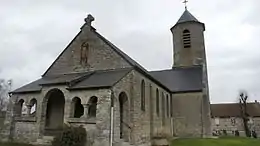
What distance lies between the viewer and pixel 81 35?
19.2 m

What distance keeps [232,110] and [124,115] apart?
39.3m

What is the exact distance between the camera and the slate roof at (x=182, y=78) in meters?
27.4

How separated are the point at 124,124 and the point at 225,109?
3972cm

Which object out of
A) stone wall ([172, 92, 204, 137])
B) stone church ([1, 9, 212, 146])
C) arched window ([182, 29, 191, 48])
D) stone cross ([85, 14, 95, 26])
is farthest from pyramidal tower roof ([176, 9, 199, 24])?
stone cross ([85, 14, 95, 26])

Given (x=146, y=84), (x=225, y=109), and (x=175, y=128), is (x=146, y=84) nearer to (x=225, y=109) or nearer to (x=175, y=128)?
(x=175, y=128)

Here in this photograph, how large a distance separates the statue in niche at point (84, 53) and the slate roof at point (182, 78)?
11944mm

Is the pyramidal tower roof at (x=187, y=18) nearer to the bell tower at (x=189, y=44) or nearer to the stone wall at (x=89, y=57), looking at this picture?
the bell tower at (x=189, y=44)

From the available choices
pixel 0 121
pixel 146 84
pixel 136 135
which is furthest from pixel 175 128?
pixel 0 121

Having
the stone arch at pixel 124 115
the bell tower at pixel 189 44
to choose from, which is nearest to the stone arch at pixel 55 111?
the stone arch at pixel 124 115

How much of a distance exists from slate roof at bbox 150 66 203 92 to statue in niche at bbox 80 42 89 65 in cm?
1194

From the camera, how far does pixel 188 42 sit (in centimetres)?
3169

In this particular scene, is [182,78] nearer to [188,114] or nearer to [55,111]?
[188,114]

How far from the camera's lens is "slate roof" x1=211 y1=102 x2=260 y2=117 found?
156ft

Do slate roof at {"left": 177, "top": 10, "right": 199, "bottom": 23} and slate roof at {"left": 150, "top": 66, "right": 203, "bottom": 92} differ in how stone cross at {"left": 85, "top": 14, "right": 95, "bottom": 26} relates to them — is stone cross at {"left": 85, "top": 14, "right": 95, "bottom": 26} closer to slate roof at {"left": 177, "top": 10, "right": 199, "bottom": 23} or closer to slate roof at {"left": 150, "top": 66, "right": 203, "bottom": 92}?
slate roof at {"left": 150, "top": 66, "right": 203, "bottom": 92}
